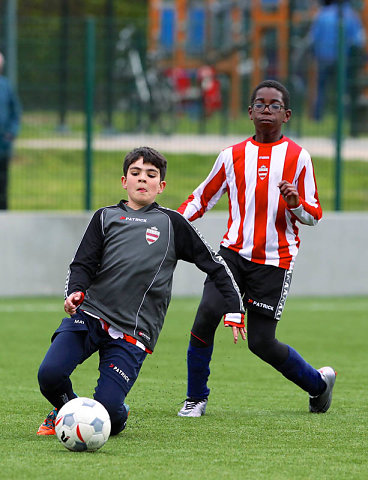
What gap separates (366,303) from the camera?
11820 millimetres

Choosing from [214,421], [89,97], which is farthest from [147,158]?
[89,97]

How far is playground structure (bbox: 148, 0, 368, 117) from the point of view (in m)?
12.7

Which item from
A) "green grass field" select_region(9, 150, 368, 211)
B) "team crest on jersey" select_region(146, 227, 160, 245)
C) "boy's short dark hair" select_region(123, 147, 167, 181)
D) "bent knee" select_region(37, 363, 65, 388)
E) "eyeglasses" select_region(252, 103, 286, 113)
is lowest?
"bent knee" select_region(37, 363, 65, 388)

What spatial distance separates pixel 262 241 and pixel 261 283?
238 millimetres

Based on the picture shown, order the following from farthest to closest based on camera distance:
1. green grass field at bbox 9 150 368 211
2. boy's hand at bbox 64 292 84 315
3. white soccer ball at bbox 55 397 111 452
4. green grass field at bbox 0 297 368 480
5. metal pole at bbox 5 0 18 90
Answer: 1. green grass field at bbox 9 150 368 211
2. metal pole at bbox 5 0 18 90
3. boy's hand at bbox 64 292 84 315
4. white soccer ball at bbox 55 397 111 452
5. green grass field at bbox 0 297 368 480

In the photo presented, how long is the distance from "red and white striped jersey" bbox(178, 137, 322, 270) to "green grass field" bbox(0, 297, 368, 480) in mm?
937

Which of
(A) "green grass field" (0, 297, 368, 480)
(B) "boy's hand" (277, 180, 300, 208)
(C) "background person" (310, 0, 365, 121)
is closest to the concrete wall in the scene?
(C) "background person" (310, 0, 365, 121)

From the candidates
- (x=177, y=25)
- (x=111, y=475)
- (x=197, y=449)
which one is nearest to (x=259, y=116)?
(x=197, y=449)

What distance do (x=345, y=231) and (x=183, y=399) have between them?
5.72 m

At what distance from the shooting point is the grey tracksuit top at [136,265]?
5574mm

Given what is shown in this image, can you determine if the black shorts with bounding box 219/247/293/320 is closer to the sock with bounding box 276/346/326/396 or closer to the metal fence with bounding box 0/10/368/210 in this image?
the sock with bounding box 276/346/326/396

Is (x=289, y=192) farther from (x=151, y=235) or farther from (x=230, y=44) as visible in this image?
(x=230, y=44)

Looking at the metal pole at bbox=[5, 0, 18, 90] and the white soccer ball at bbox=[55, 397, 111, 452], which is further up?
the metal pole at bbox=[5, 0, 18, 90]

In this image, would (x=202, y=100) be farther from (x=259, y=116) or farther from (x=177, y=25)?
(x=259, y=116)
